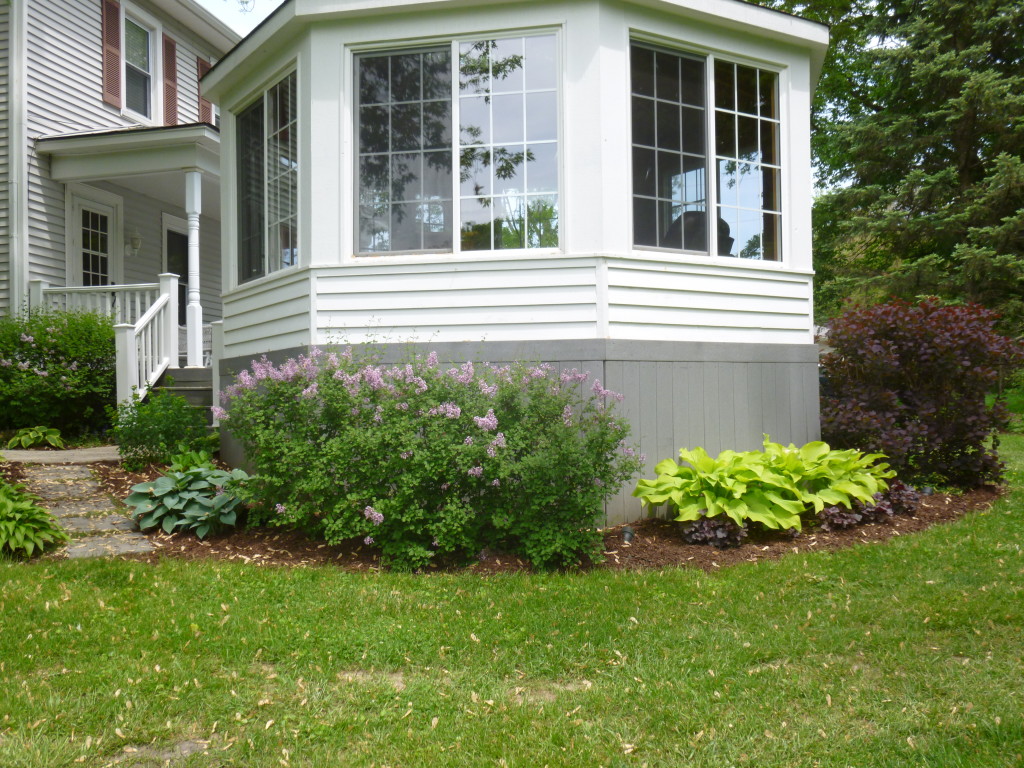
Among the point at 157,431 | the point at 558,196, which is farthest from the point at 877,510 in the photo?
the point at 157,431

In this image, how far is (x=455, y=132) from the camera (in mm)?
6453

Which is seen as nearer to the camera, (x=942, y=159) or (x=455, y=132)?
(x=455, y=132)

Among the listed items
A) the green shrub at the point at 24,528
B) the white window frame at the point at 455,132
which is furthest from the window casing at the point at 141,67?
the green shrub at the point at 24,528

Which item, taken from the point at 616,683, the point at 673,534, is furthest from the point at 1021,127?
the point at 616,683

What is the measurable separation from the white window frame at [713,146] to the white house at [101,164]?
5.94 metres

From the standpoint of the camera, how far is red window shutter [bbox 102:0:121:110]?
38.9ft

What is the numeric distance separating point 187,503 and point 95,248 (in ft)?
24.5

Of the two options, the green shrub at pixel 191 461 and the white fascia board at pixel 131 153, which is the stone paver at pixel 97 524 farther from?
the white fascia board at pixel 131 153

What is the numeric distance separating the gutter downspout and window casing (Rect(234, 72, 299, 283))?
437cm

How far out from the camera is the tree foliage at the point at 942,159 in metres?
13.5

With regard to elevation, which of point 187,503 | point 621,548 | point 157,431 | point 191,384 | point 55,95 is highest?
point 55,95

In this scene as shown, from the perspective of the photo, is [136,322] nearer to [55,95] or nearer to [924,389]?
[55,95]

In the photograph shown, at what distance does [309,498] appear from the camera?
5285 millimetres

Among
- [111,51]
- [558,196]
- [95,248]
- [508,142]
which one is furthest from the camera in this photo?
[111,51]
